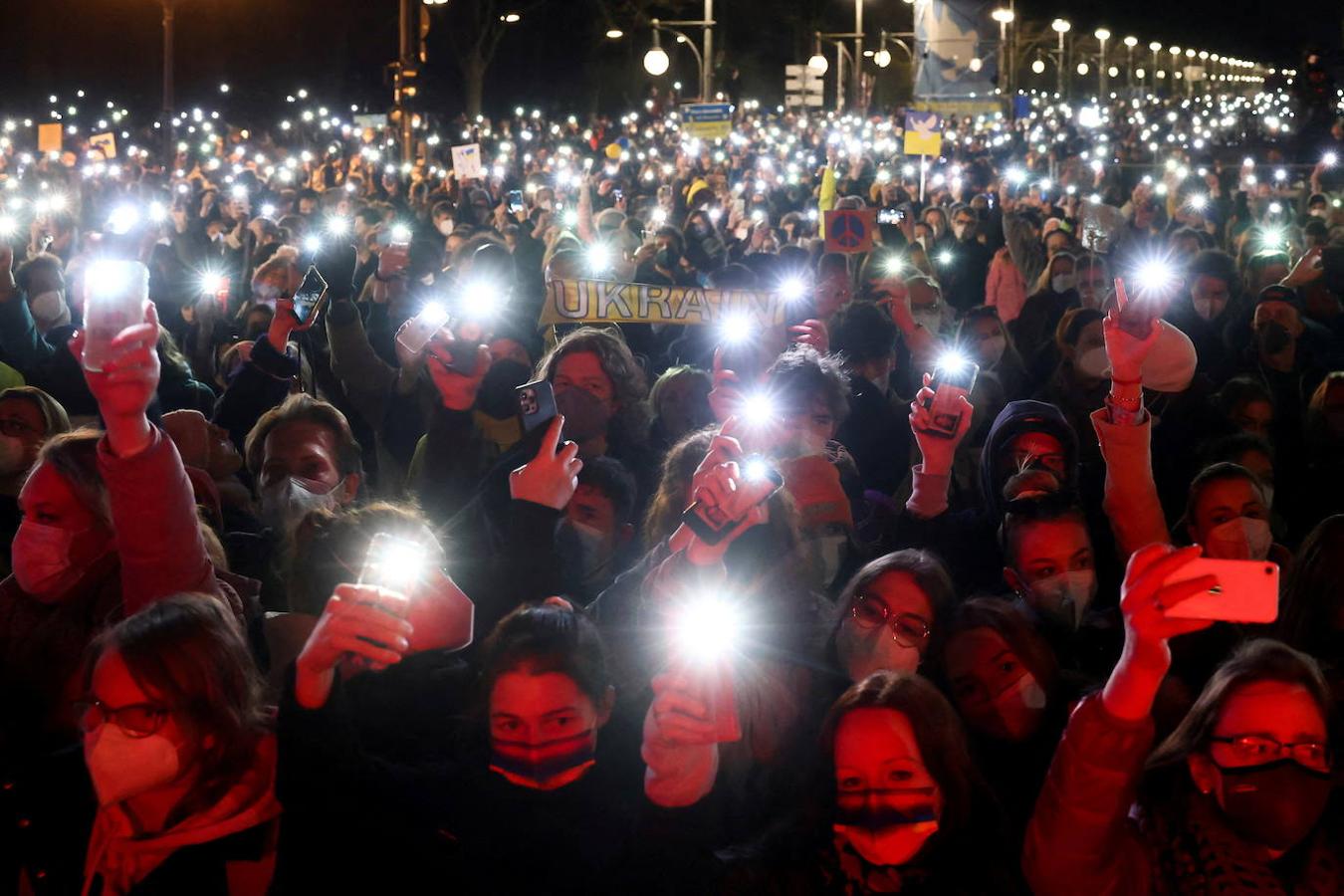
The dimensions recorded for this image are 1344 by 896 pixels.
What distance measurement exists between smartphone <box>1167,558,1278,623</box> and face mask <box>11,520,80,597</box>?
2.62 m

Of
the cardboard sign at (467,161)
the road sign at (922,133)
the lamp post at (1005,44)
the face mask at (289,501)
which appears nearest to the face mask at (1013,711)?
the face mask at (289,501)

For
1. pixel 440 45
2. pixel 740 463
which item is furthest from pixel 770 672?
pixel 440 45

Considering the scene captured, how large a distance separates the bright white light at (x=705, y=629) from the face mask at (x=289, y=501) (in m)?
1.54

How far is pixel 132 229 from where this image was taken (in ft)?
16.1

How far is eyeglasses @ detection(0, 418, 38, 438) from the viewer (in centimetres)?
502

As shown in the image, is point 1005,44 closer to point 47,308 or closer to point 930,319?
point 930,319

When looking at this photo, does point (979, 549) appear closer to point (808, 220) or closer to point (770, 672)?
point (770, 672)

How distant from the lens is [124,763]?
290cm

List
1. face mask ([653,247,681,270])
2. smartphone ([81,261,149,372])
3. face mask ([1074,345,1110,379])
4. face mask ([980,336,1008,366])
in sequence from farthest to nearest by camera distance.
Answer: face mask ([653,247,681,270])
face mask ([980,336,1008,366])
face mask ([1074,345,1110,379])
smartphone ([81,261,149,372])

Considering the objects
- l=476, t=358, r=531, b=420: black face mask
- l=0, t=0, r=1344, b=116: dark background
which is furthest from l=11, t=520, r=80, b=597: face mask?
l=0, t=0, r=1344, b=116: dark background

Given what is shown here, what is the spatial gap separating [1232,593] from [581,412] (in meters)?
3.29

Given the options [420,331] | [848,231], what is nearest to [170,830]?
[420,331]

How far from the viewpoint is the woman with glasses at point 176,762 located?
293 cm

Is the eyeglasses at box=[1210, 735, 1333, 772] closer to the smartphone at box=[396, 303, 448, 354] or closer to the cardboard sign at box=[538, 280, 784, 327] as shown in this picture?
the smartphone at box=[396, 303, 448, 354]
